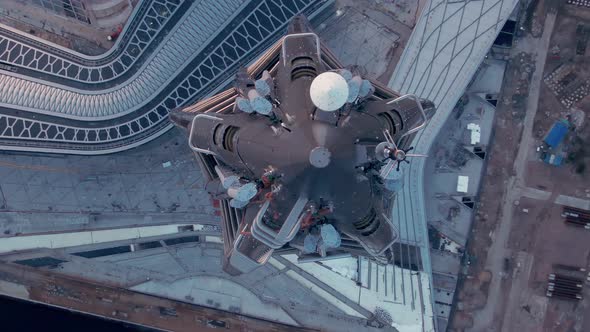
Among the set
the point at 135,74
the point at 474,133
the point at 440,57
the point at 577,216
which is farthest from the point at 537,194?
the point at 135,74

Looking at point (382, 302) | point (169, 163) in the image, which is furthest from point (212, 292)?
point (382, 302)

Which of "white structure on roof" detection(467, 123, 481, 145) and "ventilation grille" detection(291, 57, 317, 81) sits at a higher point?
"ventilation grille" detection(291, 57, 317, 81)

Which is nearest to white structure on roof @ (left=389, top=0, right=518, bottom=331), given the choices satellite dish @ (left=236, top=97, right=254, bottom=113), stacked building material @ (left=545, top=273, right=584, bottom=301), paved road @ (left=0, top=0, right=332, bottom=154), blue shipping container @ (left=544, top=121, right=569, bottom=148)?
paved road @ (left=0, top=0, right=332, bottom=154)

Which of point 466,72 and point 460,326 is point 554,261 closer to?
point 460,326

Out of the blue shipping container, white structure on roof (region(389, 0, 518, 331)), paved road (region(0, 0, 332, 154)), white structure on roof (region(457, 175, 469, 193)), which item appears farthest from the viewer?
the blue shipping container

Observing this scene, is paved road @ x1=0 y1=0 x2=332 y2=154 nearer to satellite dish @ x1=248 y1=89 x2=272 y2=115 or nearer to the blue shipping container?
satellite dish @ x1=248 y1=89 x2=272 y2=115

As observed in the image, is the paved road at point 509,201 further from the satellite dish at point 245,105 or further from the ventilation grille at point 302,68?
the satellite dish at point 245,105

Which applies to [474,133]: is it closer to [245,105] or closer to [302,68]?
[302,68]
